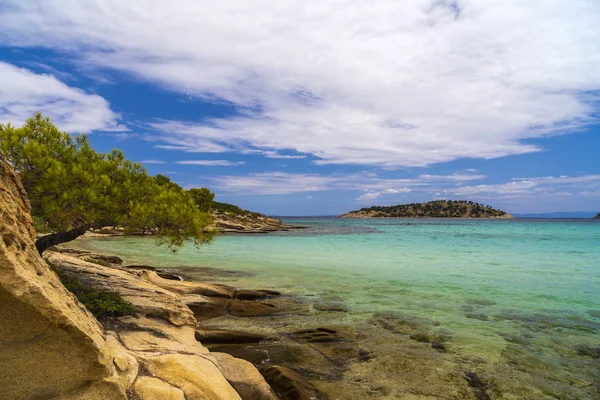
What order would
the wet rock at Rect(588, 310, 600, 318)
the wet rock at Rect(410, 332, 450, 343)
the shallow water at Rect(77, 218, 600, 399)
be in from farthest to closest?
the wet rock at Rect(588, 310, 600, 318) < the wet rock at Rect(410, 332, 450, 343) < the shallow water at Rect(77, 218, 600, 399)

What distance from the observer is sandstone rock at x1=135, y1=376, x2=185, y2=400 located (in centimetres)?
622

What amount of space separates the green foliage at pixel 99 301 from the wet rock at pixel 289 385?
Answer: 4613 mm

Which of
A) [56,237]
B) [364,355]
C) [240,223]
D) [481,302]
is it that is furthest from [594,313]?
[240,223]

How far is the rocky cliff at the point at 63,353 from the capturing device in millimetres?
4926

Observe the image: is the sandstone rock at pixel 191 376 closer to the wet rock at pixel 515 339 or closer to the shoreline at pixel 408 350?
the shoreline at pixel 408 350

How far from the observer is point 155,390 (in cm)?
641

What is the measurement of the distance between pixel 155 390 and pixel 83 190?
8462 mm

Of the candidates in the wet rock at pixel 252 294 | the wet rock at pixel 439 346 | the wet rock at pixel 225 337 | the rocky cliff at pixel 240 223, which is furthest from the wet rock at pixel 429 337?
the rocky cliff at pixel 240 223

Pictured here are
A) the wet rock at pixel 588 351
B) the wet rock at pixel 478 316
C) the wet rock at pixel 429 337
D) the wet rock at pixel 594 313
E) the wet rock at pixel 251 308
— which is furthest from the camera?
the wet rock at pixel 594 313

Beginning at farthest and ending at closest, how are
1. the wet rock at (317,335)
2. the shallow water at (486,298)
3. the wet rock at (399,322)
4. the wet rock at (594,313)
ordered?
the wet rock at (594,313) < the wet rock at (399,322) < the wet rock at (317,335) < the shallow water at (486,298)

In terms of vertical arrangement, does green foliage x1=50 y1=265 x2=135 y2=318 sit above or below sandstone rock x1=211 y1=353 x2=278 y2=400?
above

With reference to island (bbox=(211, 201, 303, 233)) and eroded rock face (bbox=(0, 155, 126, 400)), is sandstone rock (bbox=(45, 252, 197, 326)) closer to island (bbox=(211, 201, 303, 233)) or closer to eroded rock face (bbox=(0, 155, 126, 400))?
eroded rock face (bbox=(0, 155, 126, 400))

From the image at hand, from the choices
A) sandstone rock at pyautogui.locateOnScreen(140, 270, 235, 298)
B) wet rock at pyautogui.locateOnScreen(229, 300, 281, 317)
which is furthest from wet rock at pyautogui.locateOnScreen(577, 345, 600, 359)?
sandstone rock at pyautogui.locateOnScreen(140, 270, 235, 298)

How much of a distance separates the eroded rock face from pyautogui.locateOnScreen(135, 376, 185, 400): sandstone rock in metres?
0.58
